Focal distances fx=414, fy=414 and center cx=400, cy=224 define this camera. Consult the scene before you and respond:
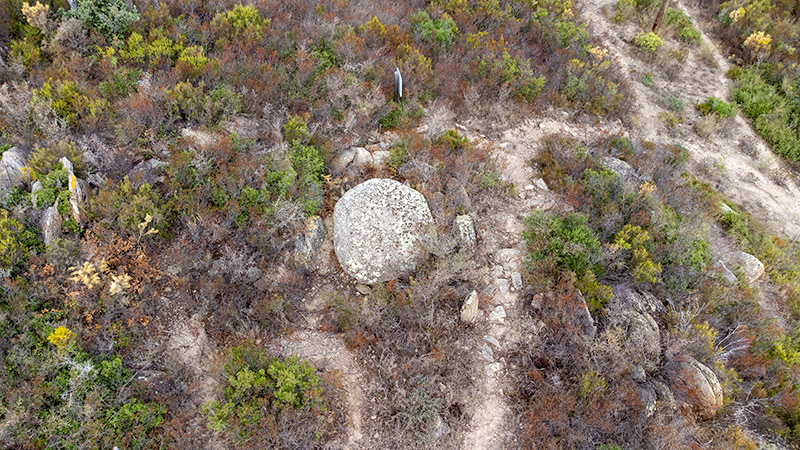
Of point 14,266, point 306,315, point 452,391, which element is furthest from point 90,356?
point 452,391

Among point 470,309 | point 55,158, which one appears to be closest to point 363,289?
point 470,309

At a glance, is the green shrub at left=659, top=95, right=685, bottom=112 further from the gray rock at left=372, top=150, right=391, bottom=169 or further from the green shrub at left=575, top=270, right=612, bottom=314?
the gray rock at left=372, top=150, right=391, bottom=169

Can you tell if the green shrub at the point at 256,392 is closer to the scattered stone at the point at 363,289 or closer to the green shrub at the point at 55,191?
the scattered stone at the point at 363,289

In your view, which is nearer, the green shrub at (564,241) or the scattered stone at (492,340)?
the scattered stone at (492,340)

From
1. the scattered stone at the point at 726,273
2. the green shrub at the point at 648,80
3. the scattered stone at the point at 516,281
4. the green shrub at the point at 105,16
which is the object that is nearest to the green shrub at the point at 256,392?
the scattered stone at the point at 516,281

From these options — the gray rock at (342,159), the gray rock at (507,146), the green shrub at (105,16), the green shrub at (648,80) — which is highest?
the green shrub at (105,16)

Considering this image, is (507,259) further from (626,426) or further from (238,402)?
(238,402)
